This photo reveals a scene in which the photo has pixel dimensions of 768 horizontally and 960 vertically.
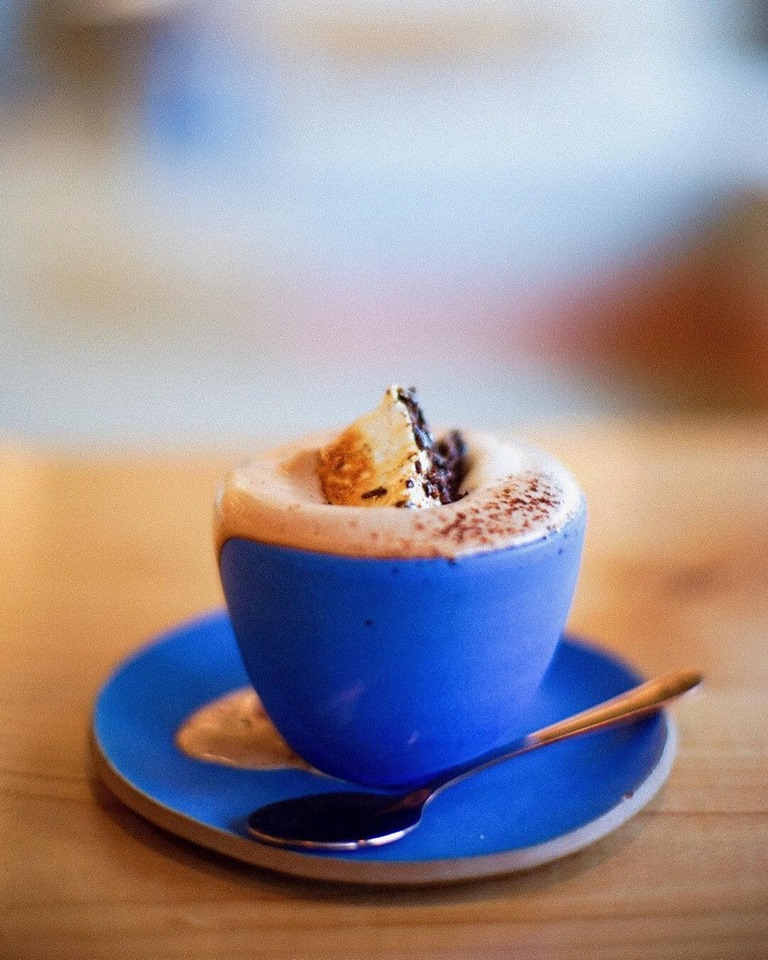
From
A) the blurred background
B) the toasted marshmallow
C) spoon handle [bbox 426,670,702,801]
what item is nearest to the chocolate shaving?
the toasted marshmallow

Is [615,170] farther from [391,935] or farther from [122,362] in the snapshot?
[391,935]

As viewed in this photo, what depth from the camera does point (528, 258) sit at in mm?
4195

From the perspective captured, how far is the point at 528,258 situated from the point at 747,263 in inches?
34.4

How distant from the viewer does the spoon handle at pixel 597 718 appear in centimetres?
68

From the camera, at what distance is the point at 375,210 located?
15.2 ft

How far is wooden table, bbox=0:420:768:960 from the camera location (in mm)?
551

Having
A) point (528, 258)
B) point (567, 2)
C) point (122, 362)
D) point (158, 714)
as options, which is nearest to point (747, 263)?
point (528, 258)

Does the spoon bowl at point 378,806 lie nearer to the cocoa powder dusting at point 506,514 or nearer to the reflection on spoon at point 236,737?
the reflection on spoon at point 236,737

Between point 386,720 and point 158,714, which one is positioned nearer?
point 386,720

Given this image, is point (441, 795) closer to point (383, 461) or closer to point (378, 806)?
point (378, 806)

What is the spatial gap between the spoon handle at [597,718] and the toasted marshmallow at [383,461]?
0.18 meters

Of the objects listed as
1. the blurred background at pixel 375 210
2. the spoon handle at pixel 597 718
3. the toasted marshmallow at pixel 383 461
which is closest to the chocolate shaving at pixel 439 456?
the toasted marshmallow at pixel 383 461

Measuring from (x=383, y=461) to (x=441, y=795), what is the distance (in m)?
0.23

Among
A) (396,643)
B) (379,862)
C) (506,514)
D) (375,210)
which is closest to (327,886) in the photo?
(379,862)
